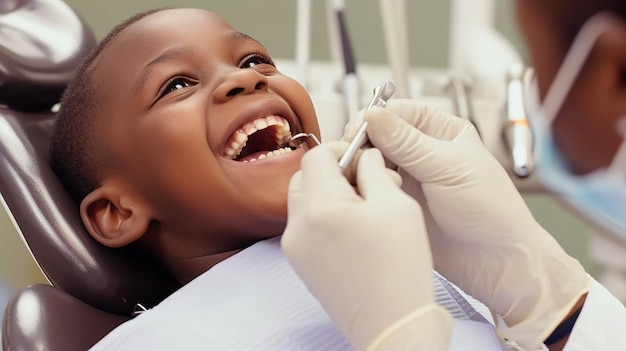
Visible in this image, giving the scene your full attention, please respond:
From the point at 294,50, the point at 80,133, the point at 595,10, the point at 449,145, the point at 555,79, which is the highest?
the point at 595,10

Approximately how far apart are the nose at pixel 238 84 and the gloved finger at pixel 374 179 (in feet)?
0.84

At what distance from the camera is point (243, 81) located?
1097 mm

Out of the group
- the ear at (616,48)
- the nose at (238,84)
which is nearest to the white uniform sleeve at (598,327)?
the ear at (616,48)

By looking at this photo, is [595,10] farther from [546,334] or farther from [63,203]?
[63,203]

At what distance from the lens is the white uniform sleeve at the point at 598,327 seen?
38.7 inches

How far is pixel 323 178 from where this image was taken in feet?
2.78

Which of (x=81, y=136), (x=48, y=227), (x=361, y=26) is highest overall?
(x=81, y=136)

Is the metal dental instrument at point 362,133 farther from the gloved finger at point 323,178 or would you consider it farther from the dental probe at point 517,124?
the dental probe at point 517,124

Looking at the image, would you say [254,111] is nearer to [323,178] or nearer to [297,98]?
[297,98]

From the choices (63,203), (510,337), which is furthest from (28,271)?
(510,337)

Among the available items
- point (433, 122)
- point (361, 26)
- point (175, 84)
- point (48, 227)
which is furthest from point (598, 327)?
point (361, 26)

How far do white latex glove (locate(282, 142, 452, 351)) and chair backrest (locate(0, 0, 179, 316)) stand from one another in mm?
440

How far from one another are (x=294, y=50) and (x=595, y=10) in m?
1.99

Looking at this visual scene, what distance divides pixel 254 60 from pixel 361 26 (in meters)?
1.52
